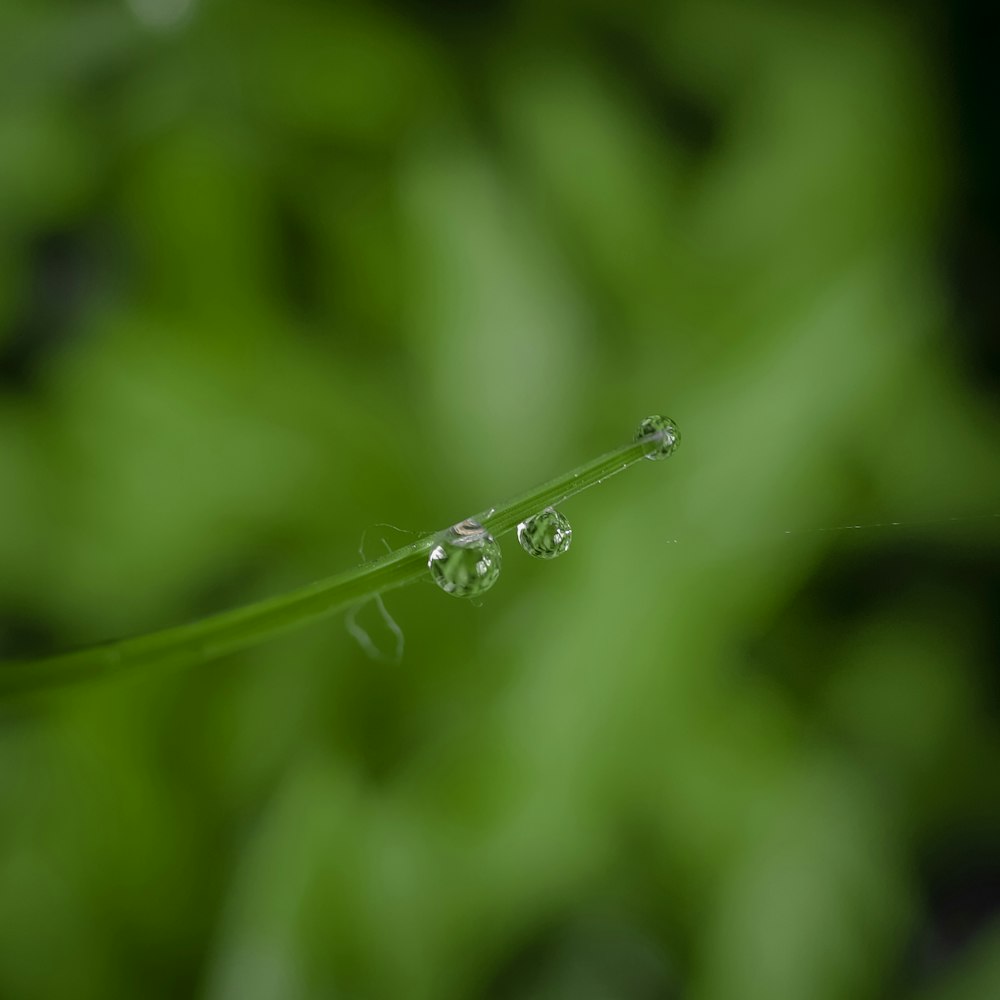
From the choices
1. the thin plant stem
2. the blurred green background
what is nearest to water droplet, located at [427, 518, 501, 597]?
the thin plant stem

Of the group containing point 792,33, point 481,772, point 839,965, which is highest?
point 792,33

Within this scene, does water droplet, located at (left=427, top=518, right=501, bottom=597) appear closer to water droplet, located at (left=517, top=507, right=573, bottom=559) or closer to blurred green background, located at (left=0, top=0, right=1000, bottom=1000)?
water droplet, located at (left=517, top=507, right=573, bottom=559)

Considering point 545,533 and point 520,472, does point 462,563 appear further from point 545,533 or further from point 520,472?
point 520,472

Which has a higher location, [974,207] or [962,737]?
[974,207]

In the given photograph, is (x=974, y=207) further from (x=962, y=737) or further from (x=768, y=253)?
(x=962, y=737)

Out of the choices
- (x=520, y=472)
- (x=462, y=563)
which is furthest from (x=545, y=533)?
(x=520, y=472)

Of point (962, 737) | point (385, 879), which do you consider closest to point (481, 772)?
point (385, 879)
